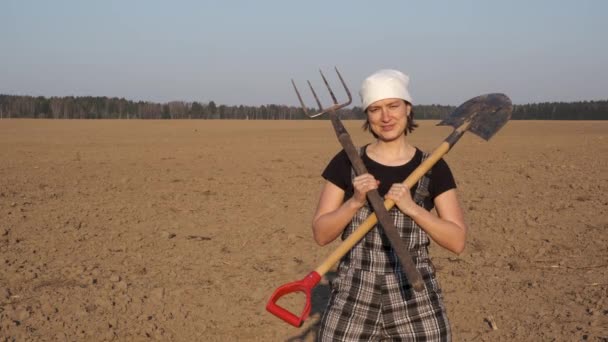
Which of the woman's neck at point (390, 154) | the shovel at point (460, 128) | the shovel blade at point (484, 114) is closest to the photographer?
the shovel at point (460, 128)

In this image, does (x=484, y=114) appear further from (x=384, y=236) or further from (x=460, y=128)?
(x=384, y=236)

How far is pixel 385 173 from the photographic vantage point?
2521 millimetres

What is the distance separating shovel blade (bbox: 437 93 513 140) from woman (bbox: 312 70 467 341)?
50cm

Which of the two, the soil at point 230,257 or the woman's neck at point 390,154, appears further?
the soil at point 230,257

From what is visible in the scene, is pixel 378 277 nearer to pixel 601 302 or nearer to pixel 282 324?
pixel 282 324

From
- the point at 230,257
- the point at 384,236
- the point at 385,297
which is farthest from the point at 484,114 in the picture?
the point at 230,257

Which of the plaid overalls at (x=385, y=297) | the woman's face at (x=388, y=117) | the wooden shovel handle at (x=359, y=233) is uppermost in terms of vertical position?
the woman's face at (x=388, y=117)

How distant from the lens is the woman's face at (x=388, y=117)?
2.45 metres

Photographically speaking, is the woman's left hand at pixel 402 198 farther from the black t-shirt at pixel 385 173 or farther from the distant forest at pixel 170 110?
the distant forest at pixel 170 110

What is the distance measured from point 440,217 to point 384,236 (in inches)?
8.2

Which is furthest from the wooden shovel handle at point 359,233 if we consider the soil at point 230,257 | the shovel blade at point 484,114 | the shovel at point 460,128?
the soil at point 230,257

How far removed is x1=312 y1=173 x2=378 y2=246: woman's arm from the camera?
7.54ft

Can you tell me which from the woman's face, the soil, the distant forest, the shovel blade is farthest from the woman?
the distant forest

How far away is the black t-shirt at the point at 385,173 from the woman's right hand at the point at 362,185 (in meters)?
0.19
